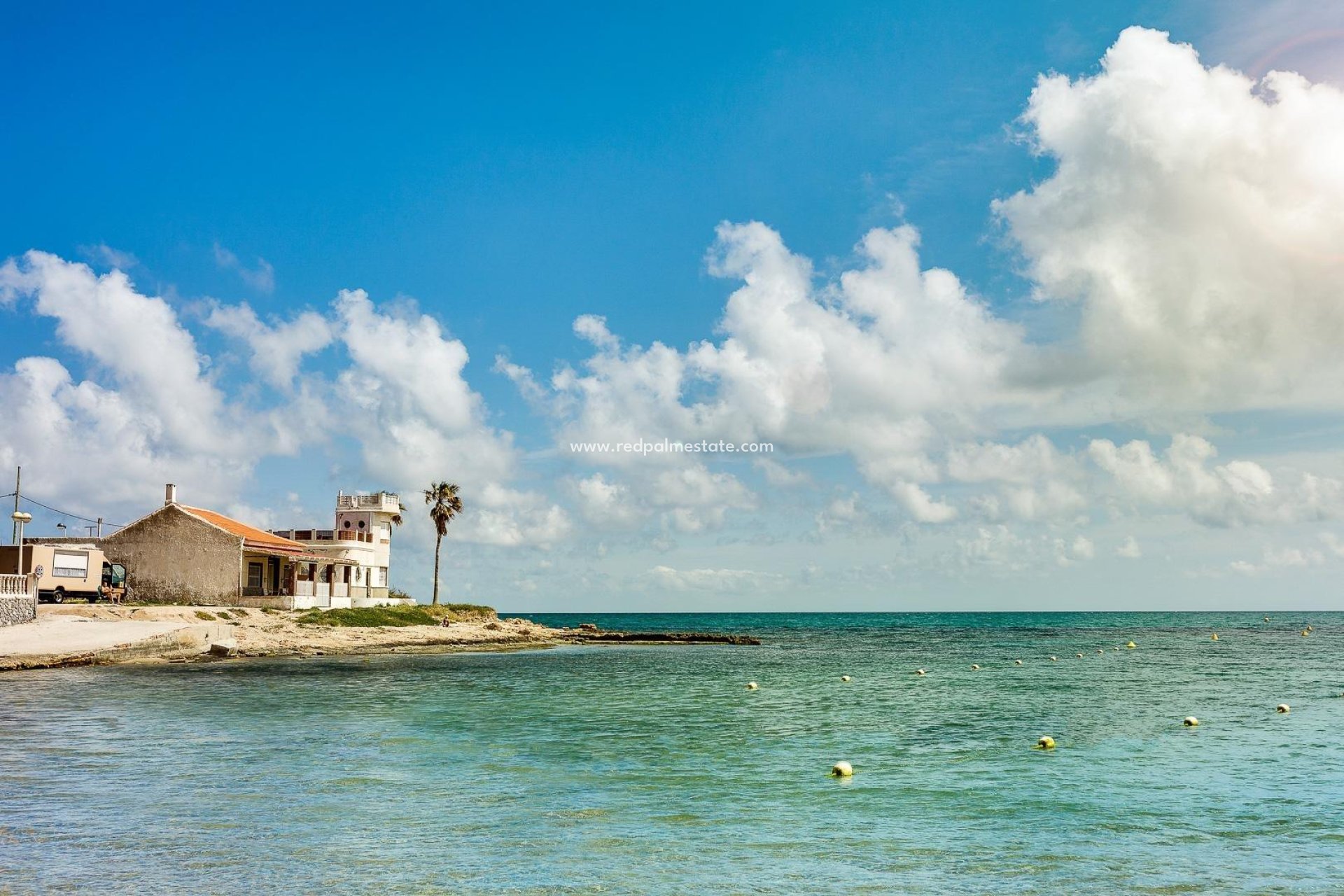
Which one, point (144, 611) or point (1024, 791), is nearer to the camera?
point (1024, 791)

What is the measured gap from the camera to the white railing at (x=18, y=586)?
166 ft

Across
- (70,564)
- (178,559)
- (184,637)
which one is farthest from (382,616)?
(184,637)

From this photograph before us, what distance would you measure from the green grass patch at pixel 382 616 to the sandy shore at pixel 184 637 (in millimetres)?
1473

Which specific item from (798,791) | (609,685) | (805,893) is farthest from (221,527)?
(805,893)

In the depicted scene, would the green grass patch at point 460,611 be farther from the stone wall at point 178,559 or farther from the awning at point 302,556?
the stone wall at point 178,559

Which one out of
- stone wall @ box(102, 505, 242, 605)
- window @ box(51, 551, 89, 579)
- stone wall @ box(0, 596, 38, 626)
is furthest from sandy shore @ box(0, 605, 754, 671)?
window @ box(51, 551, 89, 579)

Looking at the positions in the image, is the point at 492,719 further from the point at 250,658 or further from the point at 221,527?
the point at 221,527

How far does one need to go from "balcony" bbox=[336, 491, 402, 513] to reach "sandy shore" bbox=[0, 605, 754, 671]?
14434mm

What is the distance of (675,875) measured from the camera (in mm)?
14242

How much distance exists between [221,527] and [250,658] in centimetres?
1661

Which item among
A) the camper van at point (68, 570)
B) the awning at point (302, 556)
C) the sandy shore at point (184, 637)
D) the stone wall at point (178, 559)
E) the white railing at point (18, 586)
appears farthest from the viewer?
the awning at point (302, 556)

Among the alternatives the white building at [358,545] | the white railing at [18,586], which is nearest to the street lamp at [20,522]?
the white railing at [18,586]

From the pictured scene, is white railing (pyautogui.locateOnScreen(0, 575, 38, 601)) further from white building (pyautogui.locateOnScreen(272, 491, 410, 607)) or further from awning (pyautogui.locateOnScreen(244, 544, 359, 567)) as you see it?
white building (pyautogui.locateOnScreen(272, 491, 410, 607))

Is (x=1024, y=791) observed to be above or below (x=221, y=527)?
below
